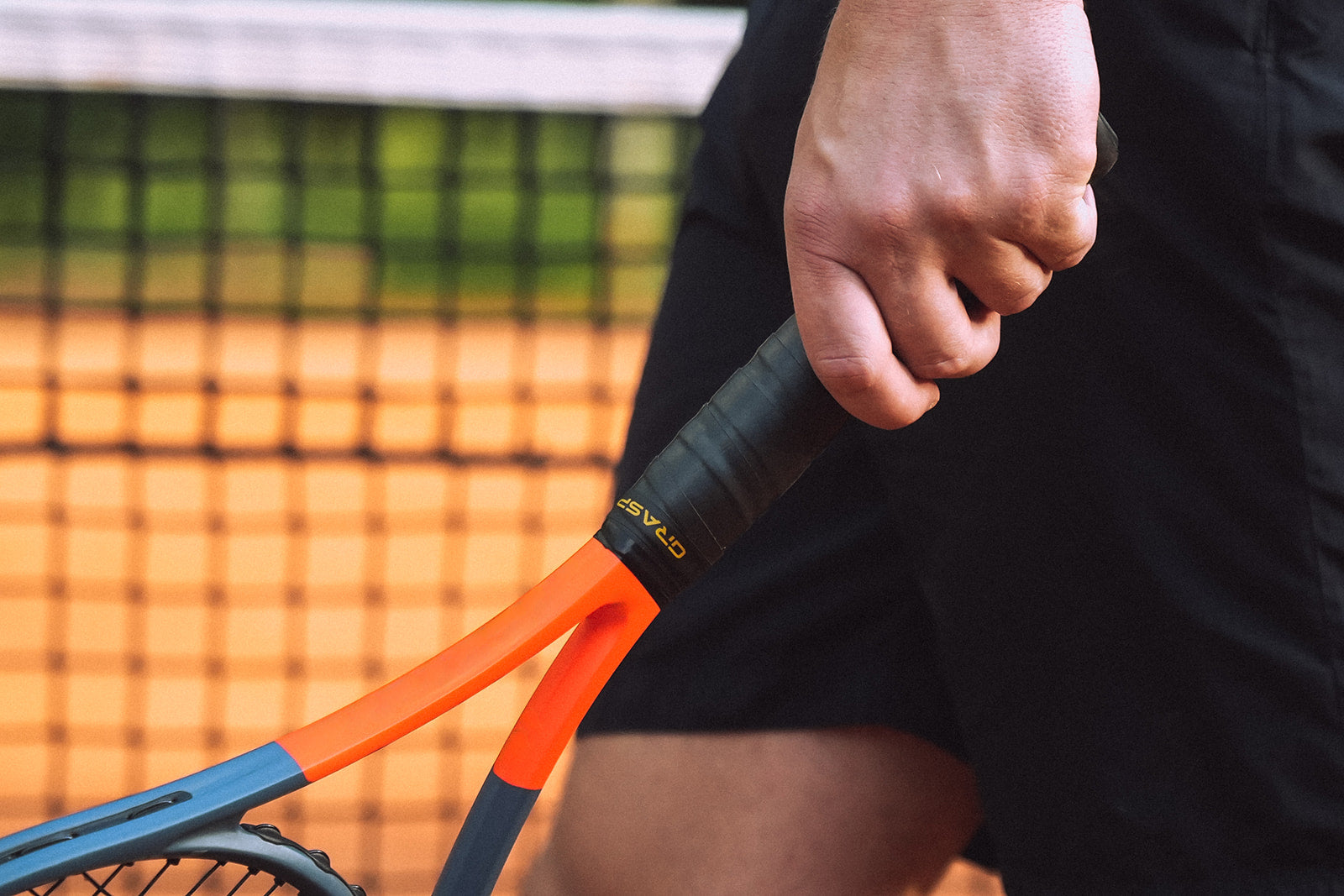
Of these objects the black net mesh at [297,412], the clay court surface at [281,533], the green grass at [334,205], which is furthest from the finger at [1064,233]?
the green grass at [334,205]

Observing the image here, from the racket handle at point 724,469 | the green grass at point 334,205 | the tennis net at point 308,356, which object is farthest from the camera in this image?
the green grass at point 334,205

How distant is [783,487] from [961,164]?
0.19 meters

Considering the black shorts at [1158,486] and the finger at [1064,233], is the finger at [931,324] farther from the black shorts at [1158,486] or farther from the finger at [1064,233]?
the black shorts at [1158,486]

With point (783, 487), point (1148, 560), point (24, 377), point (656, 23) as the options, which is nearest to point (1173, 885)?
point (1148, 560)

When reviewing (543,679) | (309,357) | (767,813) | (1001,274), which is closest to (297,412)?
(309,357)

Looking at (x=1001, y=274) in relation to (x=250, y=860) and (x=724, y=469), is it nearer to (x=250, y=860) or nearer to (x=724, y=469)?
(x=724, y=469)

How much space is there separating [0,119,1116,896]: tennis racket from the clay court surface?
1.48 meters

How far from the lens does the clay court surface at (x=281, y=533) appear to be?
2.49 meters

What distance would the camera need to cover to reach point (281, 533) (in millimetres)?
3473

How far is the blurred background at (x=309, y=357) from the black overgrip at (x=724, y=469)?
62.9 inches

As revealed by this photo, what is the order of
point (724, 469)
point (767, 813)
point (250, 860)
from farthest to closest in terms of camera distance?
point (767, 813) → point (724, 469) → point (250, 860)

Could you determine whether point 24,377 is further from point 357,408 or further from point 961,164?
point 961,164

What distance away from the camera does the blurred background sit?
247cm

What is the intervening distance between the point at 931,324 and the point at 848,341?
39 mm
